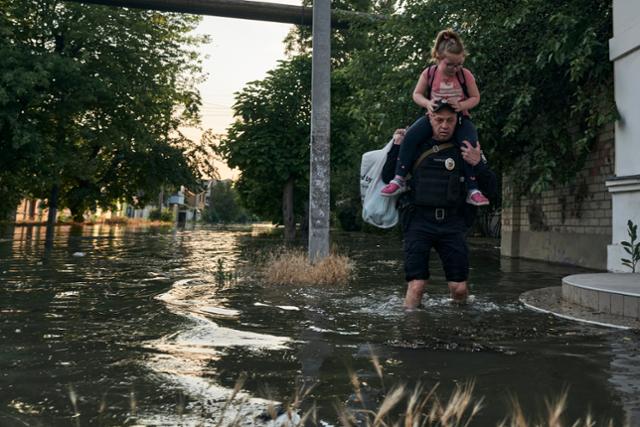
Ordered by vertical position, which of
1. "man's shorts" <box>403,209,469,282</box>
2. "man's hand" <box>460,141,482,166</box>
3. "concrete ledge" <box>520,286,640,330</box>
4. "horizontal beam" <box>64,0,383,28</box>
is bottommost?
"concrete ledge" <box>520,286,640,330</box>

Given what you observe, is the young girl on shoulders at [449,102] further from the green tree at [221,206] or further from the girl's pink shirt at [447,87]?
the green tree at [221,206]

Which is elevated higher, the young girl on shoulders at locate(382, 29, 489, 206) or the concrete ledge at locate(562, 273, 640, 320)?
the young girl on shoulders at locate(382, 29, 489, 206)

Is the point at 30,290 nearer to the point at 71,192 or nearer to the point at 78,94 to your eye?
the point at 78,94

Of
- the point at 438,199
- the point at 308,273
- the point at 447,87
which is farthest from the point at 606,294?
the point at 308,273

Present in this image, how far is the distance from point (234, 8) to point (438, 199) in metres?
14.9

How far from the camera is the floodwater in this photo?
98.3 inches

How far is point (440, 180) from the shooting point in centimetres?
462

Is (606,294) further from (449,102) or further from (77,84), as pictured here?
(77,84)

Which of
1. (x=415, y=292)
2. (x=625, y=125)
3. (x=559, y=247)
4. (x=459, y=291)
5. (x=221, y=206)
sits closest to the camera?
(x=415, y=292)

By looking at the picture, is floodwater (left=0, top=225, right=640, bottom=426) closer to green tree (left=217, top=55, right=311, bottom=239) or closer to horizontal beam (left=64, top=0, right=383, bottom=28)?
horizontal beam (left=64, top=0, right=383, bottom=28)

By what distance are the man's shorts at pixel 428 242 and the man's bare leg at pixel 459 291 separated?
28 cm

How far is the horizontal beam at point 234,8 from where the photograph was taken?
1742 centimetres

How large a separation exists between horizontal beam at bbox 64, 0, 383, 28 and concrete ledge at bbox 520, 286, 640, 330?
41.9 feet

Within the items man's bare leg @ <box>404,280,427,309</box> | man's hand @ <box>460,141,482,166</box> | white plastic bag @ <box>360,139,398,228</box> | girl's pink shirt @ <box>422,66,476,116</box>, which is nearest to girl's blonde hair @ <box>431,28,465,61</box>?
girl's pink shirt @ <box>422,66,476,116</box>
